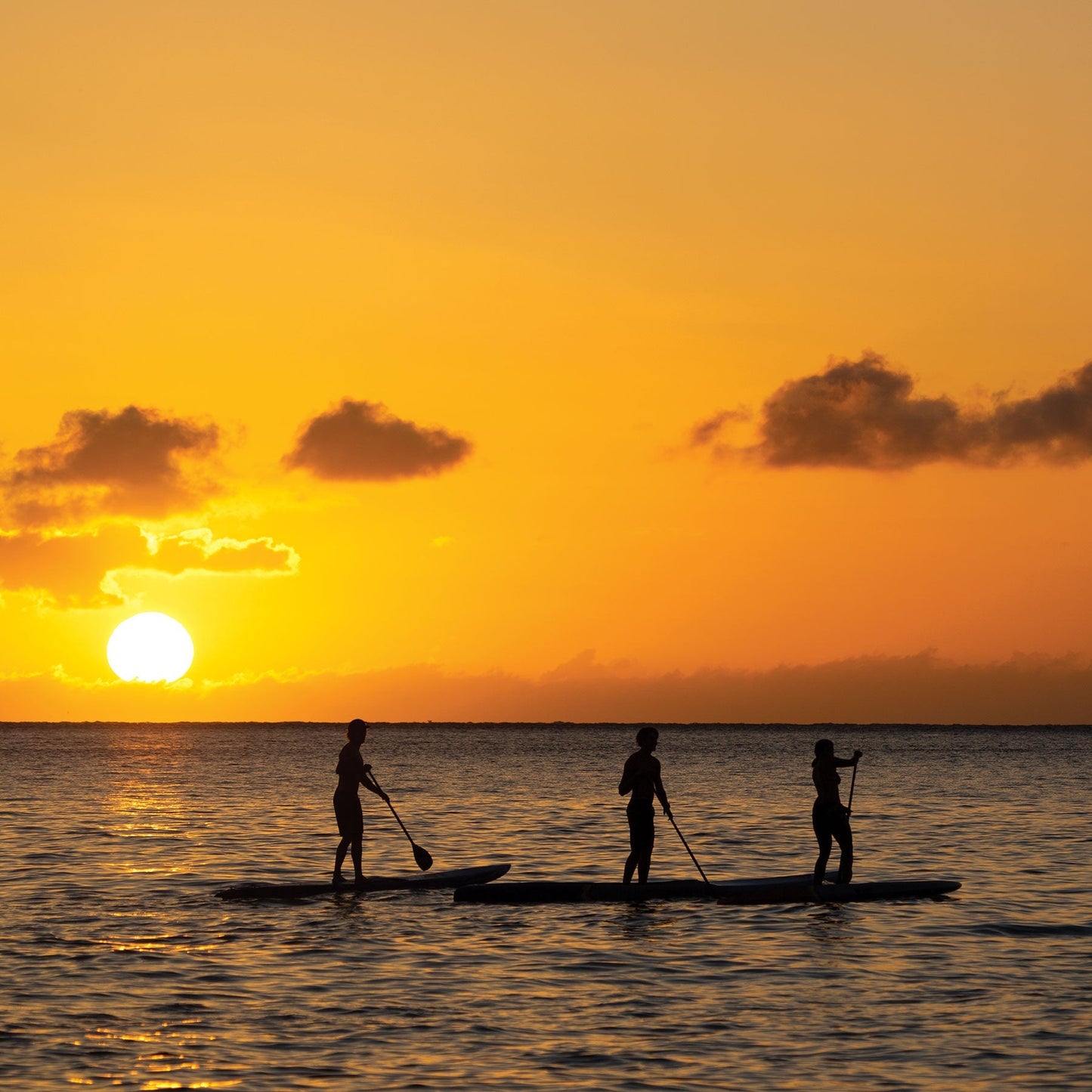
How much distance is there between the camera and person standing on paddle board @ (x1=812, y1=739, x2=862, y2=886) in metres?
22.0

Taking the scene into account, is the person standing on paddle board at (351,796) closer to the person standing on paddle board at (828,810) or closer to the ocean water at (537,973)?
the ocean water at (537,973)

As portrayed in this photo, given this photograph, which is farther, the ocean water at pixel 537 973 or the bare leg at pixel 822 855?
the bare leg at pixel 822 855

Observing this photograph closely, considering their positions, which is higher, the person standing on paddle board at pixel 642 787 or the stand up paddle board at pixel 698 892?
the person standing on paddle board at pixel 642 787

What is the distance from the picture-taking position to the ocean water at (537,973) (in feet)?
42.7

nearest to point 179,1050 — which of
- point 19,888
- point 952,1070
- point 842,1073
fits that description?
point 842,1073

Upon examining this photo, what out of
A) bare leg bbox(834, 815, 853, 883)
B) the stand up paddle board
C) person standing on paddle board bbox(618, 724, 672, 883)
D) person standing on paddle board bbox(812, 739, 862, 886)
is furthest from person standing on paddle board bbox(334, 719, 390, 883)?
bare leg bbox(834, 815, 853, 883)

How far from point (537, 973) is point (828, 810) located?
256 inches

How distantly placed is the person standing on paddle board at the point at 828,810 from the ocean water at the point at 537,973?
2.68ft

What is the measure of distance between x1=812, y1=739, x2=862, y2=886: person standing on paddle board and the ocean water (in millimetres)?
816

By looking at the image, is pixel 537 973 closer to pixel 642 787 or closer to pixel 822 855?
pixel 642 787

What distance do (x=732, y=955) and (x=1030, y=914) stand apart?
590 centimetres

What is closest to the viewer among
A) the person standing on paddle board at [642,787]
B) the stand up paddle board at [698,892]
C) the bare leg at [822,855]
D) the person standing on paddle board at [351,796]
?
the person standing on paddle board at [642,787]

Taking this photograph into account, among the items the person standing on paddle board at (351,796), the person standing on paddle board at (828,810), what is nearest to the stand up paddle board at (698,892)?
the person standing on paddle board at (828,810)

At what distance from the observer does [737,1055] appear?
43.8 feet
